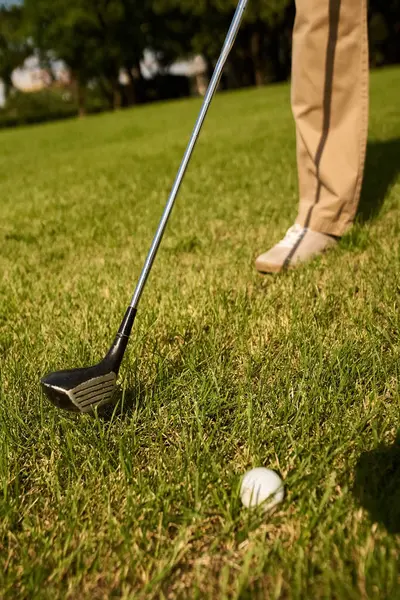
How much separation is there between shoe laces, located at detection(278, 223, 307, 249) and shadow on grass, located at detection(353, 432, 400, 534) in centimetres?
176

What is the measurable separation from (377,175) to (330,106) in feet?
7.40

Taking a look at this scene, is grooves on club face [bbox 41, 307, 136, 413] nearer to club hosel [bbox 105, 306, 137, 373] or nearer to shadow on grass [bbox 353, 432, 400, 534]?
club hosel [bbox 105, 306, 137, 373]

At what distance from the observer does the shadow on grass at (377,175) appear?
4.09m

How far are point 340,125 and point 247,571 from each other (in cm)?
264

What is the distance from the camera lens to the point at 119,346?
1.88 metres

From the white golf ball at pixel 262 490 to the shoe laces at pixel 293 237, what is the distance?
192 cm

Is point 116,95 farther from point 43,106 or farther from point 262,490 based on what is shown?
point 262,490

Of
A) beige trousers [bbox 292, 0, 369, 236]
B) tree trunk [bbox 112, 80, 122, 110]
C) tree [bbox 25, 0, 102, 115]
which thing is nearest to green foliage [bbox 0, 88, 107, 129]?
tree trunk [bbox 112, 80, 122, 110]

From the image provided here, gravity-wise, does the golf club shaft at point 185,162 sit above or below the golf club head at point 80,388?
above

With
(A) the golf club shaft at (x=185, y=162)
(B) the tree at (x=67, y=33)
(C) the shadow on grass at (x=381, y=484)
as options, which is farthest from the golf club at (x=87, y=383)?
(B) the tree at (x=67, y=33)

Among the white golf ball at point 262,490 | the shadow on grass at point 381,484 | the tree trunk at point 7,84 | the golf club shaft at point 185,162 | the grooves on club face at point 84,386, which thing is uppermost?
the golf club shaft at point 185,162

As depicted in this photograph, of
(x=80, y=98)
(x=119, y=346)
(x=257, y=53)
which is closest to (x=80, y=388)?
(x=119, y=346)

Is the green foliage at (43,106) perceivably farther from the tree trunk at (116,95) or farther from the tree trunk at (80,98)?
the tree trunk at (116,95)

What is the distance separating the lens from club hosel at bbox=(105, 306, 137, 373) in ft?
6.03
